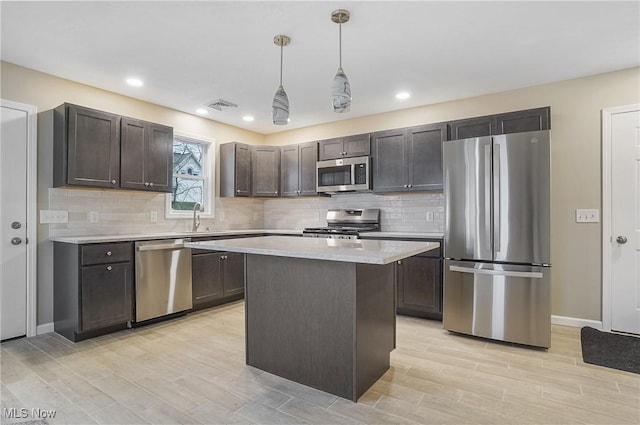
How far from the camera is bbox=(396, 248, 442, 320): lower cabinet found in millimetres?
3658

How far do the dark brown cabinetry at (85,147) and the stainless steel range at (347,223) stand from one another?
2410 millimetres

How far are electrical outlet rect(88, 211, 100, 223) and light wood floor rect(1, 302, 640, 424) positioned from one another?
1196mm

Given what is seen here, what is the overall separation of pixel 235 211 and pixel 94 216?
6.61 ft

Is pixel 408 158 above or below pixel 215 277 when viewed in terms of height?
above

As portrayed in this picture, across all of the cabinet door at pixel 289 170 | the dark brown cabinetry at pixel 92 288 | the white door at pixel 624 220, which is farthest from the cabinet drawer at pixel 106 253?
the white door at pixel 624 220

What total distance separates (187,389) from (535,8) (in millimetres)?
A: 3478

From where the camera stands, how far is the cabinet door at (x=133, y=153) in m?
3.64

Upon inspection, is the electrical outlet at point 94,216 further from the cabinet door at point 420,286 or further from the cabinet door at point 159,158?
the cabinet door at point 420,286

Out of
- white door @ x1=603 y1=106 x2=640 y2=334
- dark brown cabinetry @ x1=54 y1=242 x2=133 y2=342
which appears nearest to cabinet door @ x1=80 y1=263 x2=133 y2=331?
dark brown cabinetry @ x1=54 y1=242 x2=133 y2=342

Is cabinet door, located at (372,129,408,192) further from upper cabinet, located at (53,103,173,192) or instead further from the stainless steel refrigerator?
upper cabinet, located at (53,103,173,192)

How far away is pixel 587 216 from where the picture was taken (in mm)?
3471

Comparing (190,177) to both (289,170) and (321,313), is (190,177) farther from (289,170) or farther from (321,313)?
(321,313)

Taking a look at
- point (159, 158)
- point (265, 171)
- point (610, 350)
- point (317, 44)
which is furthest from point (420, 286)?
point (159, 158)

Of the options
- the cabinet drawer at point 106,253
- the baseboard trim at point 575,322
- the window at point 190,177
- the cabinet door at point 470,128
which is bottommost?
the baseboard trim at point 575,322
